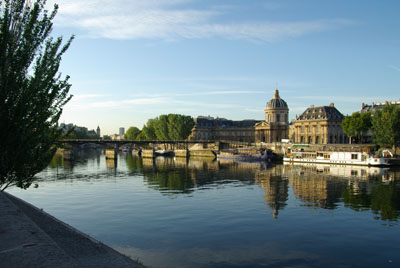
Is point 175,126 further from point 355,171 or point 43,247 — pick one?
point 43,247

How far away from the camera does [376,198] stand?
40062mm

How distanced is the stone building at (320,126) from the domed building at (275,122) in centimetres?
3281

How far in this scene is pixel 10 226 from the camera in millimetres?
15789

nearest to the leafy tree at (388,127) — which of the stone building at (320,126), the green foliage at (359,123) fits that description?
the green foliage at (359,123)

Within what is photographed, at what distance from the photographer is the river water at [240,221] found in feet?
70.4

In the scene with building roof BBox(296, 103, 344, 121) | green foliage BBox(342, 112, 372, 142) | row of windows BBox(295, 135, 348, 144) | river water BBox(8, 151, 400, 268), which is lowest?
river water BBox(8, 151, 400, 268)

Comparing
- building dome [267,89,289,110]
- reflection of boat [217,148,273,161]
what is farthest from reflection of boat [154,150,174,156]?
building dome [267,89,289,110]

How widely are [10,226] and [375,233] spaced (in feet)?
75.2

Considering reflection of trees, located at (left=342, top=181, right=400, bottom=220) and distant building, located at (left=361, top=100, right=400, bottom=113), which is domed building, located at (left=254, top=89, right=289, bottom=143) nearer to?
distant building, located at (left=361, top=100, right=400, bottom=113)

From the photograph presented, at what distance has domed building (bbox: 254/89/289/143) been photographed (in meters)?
177

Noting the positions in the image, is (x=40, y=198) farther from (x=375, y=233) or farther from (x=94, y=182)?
(x=375, y=233)

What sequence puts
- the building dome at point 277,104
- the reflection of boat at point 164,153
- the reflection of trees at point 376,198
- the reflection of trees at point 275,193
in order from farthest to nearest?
1. the building dome at point 277,104
2. the reflection of boat at point 164,153
3. the reflection of trees at point 275,193
4. the reflection of trees at point 376,198

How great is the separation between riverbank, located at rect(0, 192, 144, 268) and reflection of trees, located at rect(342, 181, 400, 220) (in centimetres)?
2409

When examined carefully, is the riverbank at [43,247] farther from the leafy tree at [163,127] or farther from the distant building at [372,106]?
the leafy tree at [163,127]
